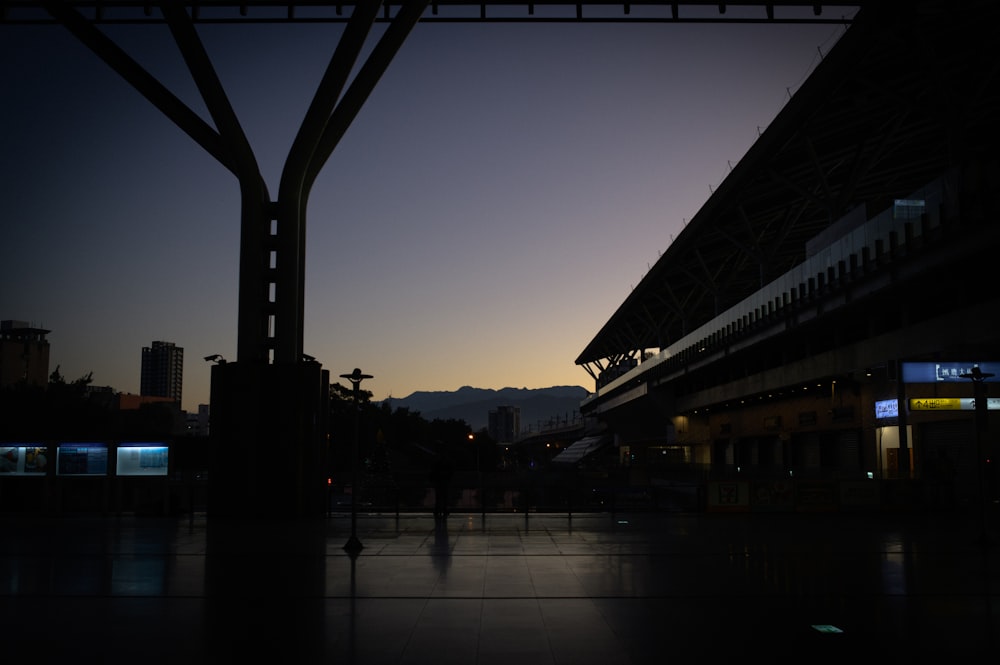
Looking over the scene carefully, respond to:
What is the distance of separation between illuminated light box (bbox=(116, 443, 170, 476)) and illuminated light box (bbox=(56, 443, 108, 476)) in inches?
19.9

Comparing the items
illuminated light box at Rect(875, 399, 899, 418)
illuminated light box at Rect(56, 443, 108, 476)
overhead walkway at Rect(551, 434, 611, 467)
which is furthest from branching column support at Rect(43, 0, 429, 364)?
overhead walkway at Rect(551, 434, 611, 467)

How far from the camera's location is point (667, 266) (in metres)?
75.4

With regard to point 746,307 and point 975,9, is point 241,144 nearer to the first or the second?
point 975,9

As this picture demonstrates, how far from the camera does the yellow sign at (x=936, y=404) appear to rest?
28984 mm

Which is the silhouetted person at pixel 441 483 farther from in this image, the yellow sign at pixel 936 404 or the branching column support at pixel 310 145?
the yellow sign at pixel 936 404

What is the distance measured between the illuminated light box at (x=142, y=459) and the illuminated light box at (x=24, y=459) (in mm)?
2184

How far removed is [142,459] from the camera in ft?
86.4

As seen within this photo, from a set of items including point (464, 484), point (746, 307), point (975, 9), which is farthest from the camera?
point (746, 307)

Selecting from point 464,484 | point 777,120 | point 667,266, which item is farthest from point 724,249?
point 464,484

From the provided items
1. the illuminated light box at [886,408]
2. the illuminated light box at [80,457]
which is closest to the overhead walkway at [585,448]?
the illuminated light box at [886,408]

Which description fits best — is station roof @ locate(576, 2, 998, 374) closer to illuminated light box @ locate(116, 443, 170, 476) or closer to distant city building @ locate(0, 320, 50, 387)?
illuminated light box @ locate(116, 443, 170, 476)

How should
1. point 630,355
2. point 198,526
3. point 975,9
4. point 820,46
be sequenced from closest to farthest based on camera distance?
point 198,526 < point 975,9 < point 820,46 < point 630,355

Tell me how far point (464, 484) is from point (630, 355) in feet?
343

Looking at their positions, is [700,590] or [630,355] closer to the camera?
[700,590]
